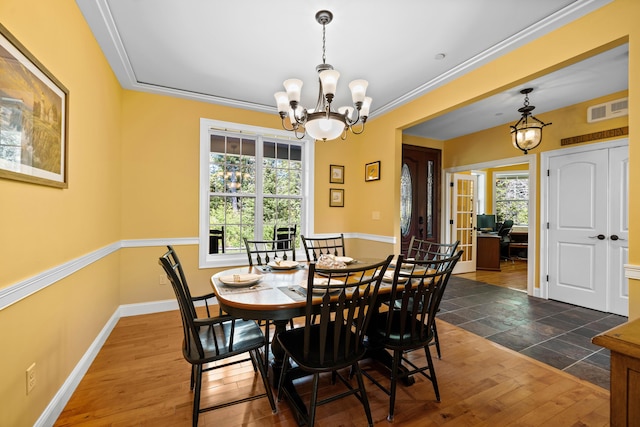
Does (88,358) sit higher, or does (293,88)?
(293,88)

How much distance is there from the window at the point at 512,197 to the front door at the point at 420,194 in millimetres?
3260

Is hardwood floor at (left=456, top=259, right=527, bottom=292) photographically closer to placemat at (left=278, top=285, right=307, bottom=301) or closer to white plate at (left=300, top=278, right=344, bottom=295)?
white plate at (left=300, top=278, right=344, bottom=295)

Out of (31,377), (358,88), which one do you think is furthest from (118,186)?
(358,88)

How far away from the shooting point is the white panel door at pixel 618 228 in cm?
344

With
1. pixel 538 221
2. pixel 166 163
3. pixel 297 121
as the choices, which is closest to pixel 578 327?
A: pixel 538 221

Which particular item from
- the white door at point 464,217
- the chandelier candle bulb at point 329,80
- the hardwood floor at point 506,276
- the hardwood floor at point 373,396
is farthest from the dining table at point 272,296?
the white door at point 464,217

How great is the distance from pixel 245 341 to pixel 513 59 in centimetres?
318

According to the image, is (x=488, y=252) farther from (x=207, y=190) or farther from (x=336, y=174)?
(x=207, y=190)

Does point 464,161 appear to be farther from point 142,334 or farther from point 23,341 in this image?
point 23,341

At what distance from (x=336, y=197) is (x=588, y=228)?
3457 millimetres

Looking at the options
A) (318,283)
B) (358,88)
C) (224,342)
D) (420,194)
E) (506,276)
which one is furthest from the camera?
(506,276)

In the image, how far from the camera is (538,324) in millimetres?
3170

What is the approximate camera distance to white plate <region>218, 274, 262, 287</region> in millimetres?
1824

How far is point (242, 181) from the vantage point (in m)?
4.04
